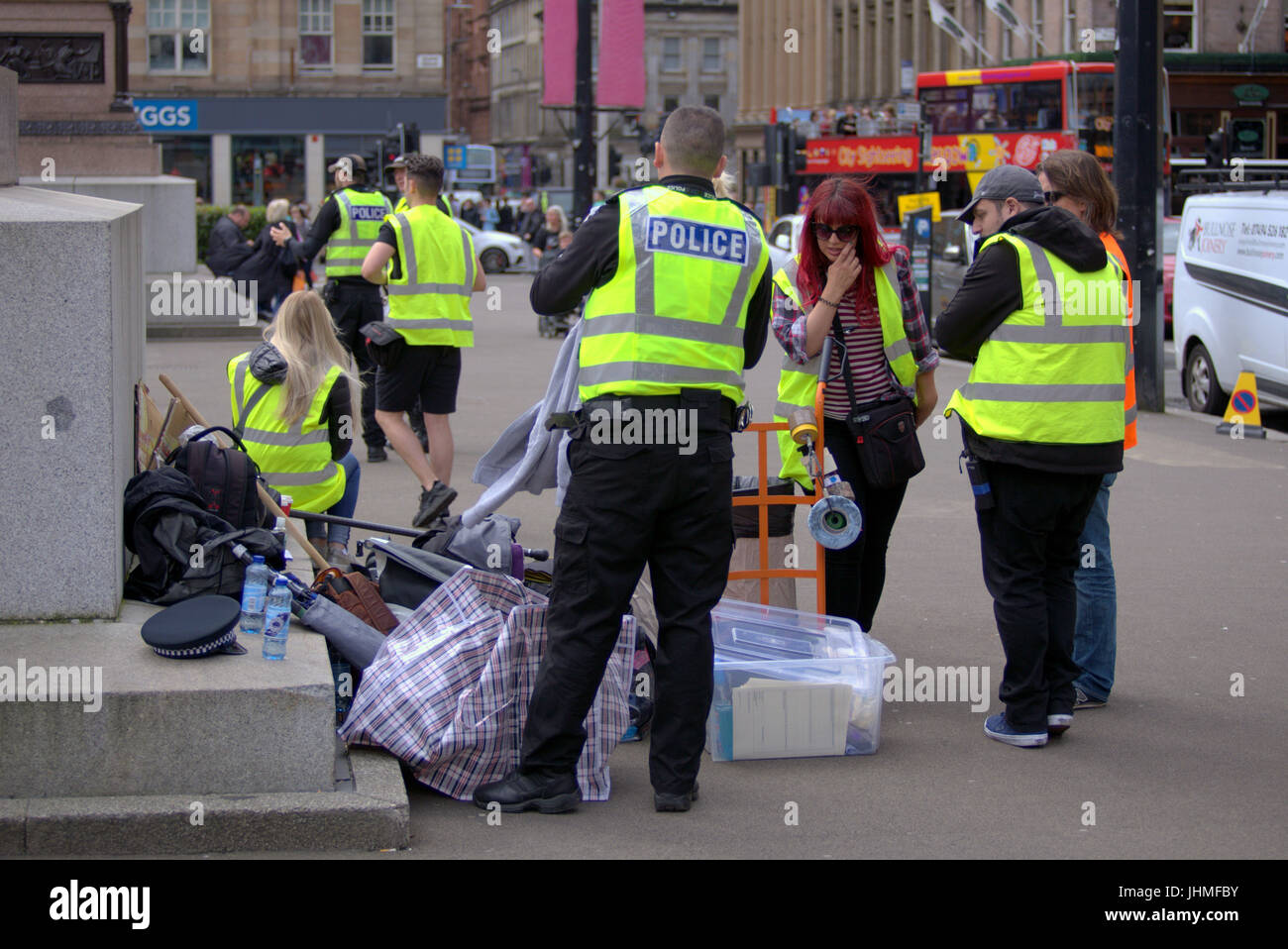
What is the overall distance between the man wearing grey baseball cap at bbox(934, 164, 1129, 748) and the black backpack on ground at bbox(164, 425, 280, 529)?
2.39m

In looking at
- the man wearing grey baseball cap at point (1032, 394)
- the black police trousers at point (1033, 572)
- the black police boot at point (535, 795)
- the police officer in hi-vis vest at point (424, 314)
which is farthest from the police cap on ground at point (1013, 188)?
the police officer in hi-vis vest at point (424, 314)

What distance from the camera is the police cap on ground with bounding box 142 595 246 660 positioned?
15.0 feet

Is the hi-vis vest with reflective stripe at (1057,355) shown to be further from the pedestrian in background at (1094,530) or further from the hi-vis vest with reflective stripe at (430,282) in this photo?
the hi-vis vest with reflective stripe at (430,282)

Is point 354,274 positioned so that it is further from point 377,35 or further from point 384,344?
point 377,35

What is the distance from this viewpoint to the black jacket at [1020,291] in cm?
526

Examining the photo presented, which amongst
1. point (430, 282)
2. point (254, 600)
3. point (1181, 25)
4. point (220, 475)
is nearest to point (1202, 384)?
point (430, 282)

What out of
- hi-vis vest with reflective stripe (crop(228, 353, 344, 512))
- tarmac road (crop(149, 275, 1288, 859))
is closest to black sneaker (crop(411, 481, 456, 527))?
tarmac road (crop(149, 275, 1288, 859))

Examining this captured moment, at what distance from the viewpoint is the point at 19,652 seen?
15.0 feet

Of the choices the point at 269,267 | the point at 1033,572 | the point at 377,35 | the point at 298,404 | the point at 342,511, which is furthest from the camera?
the point at 377,35

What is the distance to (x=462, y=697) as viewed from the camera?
4816 mm

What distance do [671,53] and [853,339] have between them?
105 metres

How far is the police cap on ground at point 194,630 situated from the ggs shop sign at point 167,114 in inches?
1745

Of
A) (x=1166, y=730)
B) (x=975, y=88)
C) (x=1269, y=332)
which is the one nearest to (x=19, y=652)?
(x=1166, y=730)

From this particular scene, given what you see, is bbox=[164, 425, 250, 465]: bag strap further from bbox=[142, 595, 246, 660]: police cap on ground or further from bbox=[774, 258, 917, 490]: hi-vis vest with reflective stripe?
bbox=[774, 258, 917, 490]: hi-vis vest with reflective stripe
